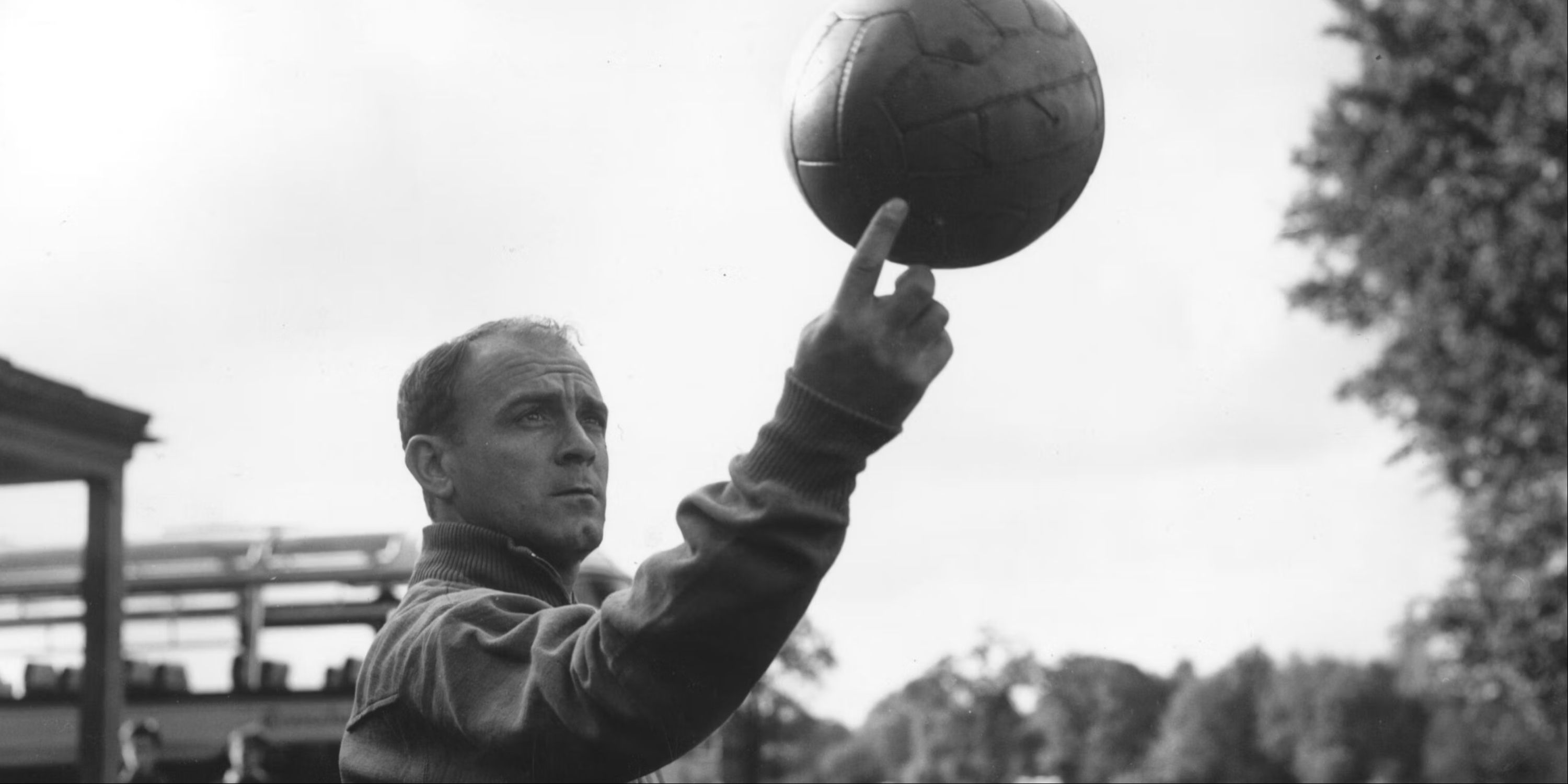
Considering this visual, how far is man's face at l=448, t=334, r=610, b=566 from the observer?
318cm

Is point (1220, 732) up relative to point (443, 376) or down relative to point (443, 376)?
up

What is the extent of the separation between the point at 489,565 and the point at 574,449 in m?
0.24

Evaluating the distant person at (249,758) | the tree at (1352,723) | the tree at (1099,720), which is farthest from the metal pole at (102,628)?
the tree at (1352,723)

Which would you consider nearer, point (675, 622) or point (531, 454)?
point (675, 622)

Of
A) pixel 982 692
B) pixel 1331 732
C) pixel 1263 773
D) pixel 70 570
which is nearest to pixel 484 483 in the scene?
pixel 70 570

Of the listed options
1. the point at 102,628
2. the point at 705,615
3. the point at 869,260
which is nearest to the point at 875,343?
the point at 869,260

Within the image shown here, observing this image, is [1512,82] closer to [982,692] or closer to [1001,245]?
[1001,245]

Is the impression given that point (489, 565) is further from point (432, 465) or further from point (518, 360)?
point (518, 360)

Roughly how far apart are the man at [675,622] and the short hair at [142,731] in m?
12.6

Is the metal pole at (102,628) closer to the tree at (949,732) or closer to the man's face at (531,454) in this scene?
the man's face at (531,454)

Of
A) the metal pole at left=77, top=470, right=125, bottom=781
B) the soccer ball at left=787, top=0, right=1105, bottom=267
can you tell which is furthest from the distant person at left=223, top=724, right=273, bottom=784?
the soccer ball at left=787, top=0, right=1105, bottom=267

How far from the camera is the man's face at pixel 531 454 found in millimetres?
3182

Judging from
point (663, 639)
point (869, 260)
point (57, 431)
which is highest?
point (57, 431)

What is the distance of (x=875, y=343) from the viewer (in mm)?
2320
